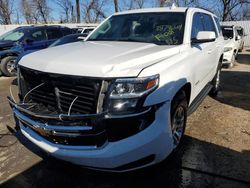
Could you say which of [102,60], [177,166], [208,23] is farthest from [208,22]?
[102,60]

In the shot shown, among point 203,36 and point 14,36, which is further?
point 14,36

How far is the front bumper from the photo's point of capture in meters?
2.82

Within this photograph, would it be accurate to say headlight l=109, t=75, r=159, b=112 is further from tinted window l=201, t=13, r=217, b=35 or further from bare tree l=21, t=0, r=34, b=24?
bare tree l=21, t=0, r=34, b=24

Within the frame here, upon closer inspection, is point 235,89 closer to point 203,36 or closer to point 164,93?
point 203,36

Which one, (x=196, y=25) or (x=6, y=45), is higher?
(x=196, y=25)

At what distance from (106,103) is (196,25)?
2759mm

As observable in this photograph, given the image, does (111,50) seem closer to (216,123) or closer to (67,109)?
(67,109)

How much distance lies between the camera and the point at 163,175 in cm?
350

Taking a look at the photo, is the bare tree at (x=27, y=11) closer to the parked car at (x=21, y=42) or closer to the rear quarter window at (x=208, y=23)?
the parked car at (x=21, y=42)

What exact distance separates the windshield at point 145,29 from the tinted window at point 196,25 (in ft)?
0.85

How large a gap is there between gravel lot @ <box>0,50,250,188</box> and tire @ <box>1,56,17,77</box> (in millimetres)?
6397

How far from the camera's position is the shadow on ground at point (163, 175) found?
3.36 metres

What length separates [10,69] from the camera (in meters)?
11.3

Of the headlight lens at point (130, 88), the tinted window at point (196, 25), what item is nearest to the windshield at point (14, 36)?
the tinted window at point (196, 25)
